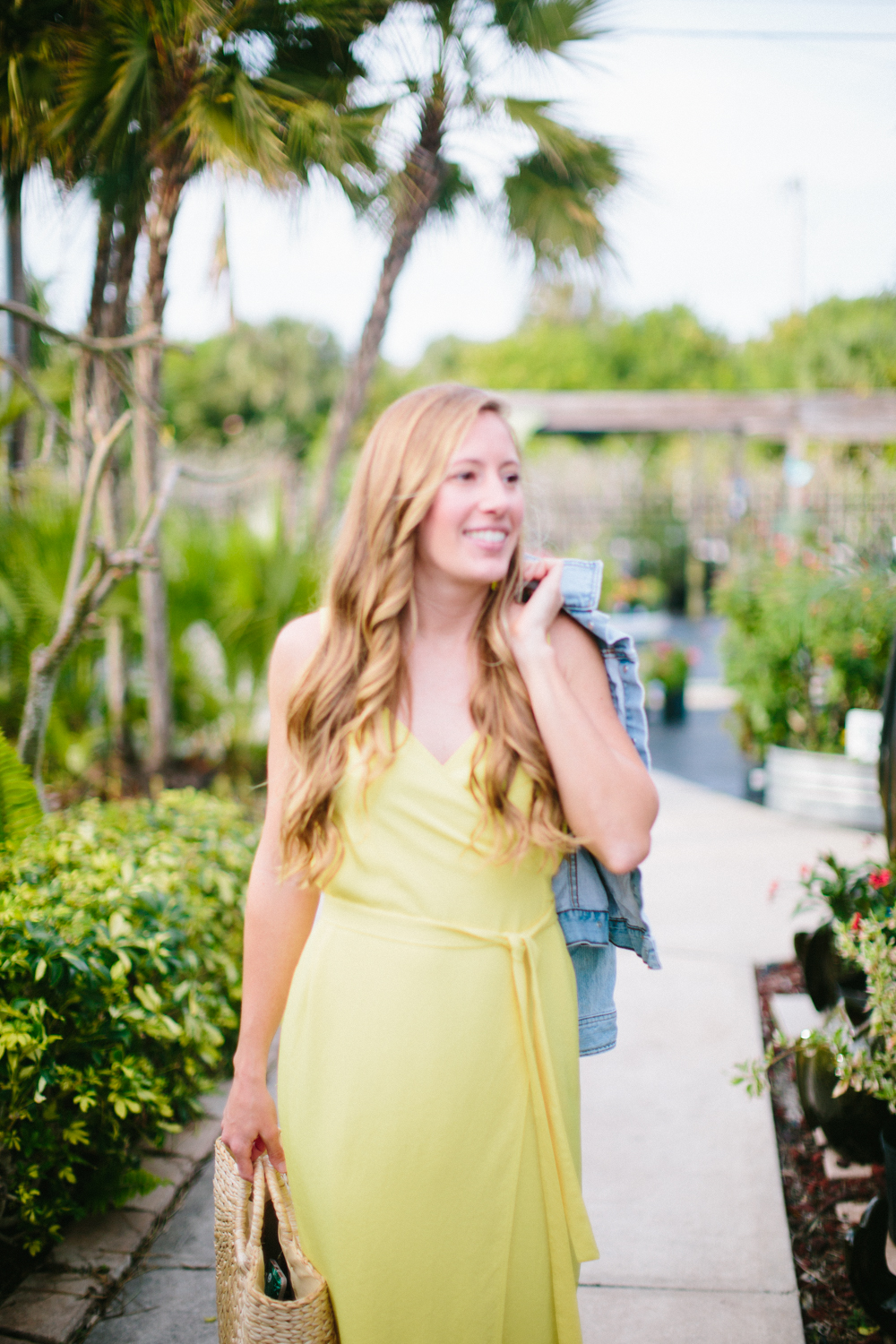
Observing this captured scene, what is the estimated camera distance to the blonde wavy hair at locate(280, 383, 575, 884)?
1358mm

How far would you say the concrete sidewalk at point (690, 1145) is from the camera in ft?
7.03

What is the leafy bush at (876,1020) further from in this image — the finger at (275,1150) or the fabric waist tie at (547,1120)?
the finger at (275,1150)

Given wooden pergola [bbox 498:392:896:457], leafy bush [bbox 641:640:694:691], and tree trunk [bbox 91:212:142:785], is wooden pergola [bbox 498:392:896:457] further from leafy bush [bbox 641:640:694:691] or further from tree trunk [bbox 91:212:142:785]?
tree trunk [bbox 91:212:142:785]

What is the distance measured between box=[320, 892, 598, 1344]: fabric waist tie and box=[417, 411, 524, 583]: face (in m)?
0.50

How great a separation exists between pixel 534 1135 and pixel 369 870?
435 mm

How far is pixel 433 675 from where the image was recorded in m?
1.46

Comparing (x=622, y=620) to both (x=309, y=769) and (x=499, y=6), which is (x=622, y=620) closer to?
(x=499, y=6)

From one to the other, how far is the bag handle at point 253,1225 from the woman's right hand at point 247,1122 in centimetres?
8

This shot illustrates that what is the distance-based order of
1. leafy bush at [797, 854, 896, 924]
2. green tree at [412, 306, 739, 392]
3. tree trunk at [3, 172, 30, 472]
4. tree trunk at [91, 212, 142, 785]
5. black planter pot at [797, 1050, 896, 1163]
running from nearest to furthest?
1. black planter pot at [797, 1050, 896, 1163]
2. leafy bush at [797, 854, 896, 924]
3. tree trunk at [3, 172, 30, 472]
4. tree trunk at [91, 212, 142, 785]
5. green tree at [412, 306, 739, 392]

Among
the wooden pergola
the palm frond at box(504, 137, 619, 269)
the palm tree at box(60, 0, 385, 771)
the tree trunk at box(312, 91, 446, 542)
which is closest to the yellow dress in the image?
the palm tree at box(60, 0, 385, 771)

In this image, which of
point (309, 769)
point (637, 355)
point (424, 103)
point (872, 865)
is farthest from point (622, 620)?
point (637, 355)

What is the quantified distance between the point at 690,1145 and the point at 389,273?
14.0 ft

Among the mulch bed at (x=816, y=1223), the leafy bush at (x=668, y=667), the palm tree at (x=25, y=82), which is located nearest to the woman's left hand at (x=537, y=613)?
the mulch bed at (x=816, y=1223)

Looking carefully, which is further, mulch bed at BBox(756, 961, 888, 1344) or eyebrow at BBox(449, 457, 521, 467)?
mulch bed at BBox(756, 961, 888, 1344)
